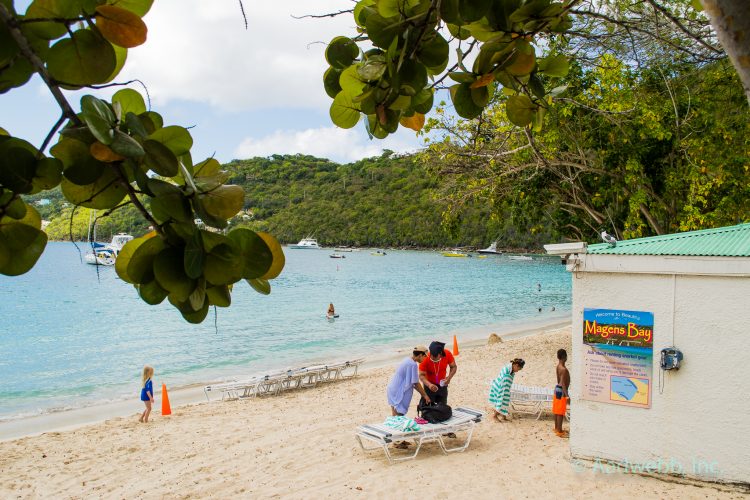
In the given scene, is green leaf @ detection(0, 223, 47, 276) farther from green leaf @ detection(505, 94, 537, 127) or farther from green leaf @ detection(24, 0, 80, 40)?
green leaf @ detection(505, 94, 537, 127)

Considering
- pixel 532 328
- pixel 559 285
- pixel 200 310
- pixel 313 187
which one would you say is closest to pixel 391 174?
pixel 313 187

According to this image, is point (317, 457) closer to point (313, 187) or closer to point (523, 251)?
point (313, 187)

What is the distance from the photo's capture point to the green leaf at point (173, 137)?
869 millimetres

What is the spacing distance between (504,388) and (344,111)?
8.81 meters

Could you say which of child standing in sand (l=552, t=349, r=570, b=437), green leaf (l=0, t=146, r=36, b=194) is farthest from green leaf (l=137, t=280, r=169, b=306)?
child standing in sand (l=552, t=349, r=570, b=437)

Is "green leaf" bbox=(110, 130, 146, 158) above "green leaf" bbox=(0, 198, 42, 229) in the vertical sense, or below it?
above

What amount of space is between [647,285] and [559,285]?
59595mm

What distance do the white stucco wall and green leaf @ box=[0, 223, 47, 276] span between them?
21.5 feet

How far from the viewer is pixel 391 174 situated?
83.7 meters

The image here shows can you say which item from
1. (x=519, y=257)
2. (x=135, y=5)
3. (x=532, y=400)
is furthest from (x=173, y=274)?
(x=519, y=257)

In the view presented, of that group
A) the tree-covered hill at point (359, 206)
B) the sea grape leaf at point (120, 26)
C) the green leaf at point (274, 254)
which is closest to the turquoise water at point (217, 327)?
the green leaf at point (274, 254)

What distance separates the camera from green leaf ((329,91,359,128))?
1234 millimetres

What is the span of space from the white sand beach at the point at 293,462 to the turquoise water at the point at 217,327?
2.41 m

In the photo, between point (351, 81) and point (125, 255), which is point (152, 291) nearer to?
point (125, 255)
